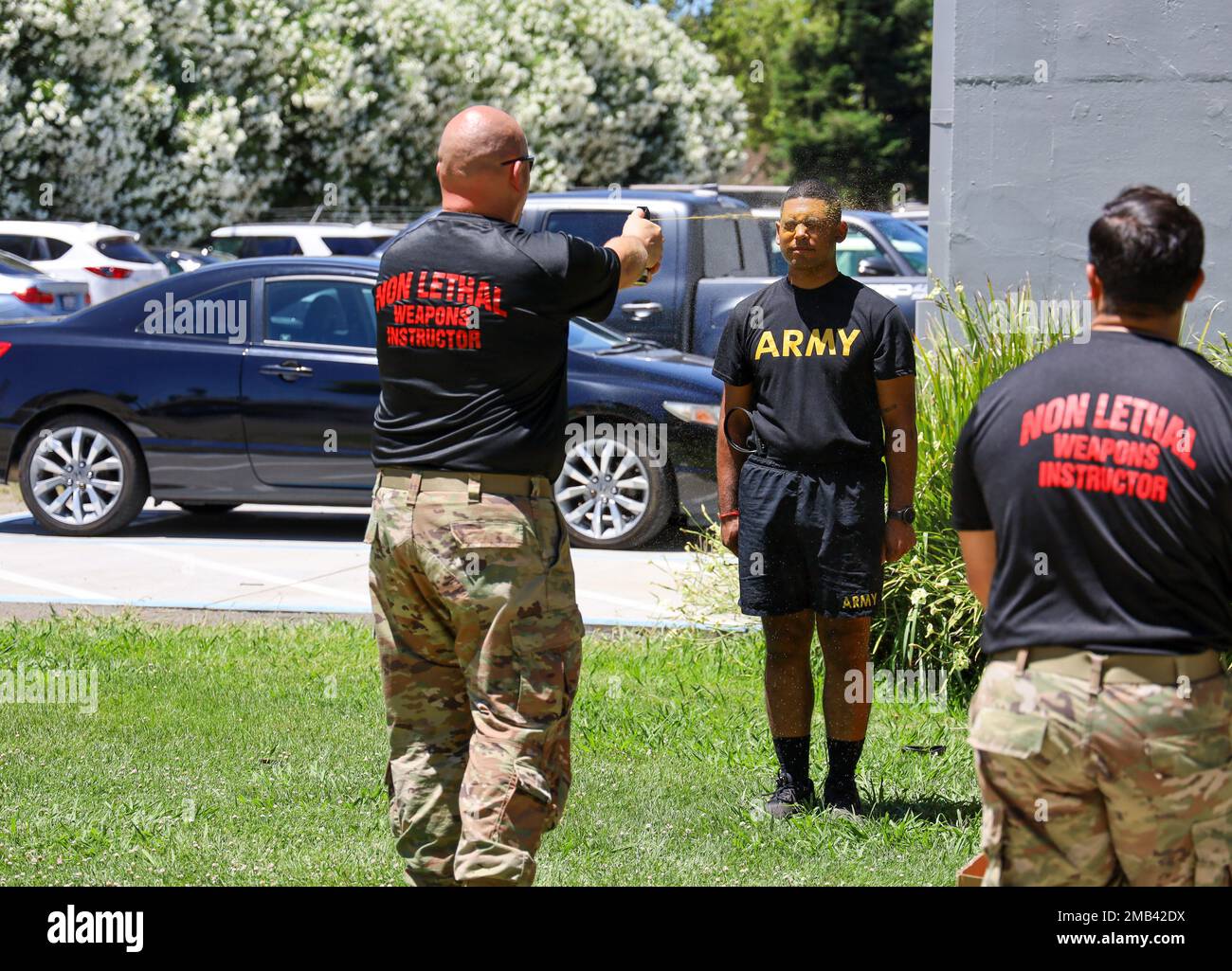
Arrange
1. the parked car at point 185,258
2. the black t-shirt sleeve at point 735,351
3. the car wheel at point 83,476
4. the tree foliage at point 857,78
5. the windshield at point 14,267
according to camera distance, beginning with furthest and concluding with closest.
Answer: the tree foliage at point 857,78, the parked car at point 185,258, the windshield at point 14,267, the car wheel at point 83,476, the black t-shirt sleeve at point 735,351

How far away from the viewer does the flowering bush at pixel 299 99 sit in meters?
28.2

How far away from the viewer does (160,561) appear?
Answer: 9.27 meters

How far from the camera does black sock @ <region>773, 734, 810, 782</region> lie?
5.08 meters

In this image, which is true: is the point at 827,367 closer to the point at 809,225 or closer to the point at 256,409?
the point at 809,225

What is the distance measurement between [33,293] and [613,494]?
10.5 metres

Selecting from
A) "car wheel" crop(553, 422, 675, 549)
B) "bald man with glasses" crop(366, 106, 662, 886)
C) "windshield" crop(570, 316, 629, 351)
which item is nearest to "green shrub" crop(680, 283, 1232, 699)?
"bald man with glasses" crop(366, 106, 662, 886)

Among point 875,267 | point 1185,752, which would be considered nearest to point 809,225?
point 1185,752

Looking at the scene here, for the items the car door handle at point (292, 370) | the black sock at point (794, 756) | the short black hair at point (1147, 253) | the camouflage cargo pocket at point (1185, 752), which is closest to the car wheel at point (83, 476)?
the car door handle at point (292, 370)

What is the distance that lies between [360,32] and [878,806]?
30.6 meters

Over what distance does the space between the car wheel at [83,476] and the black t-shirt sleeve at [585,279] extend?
667cm

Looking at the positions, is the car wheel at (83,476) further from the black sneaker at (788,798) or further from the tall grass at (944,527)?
the black sneaker at (788,798)

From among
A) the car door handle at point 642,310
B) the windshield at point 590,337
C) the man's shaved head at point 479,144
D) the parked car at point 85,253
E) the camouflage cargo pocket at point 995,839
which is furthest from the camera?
the parked car at point 85,253
